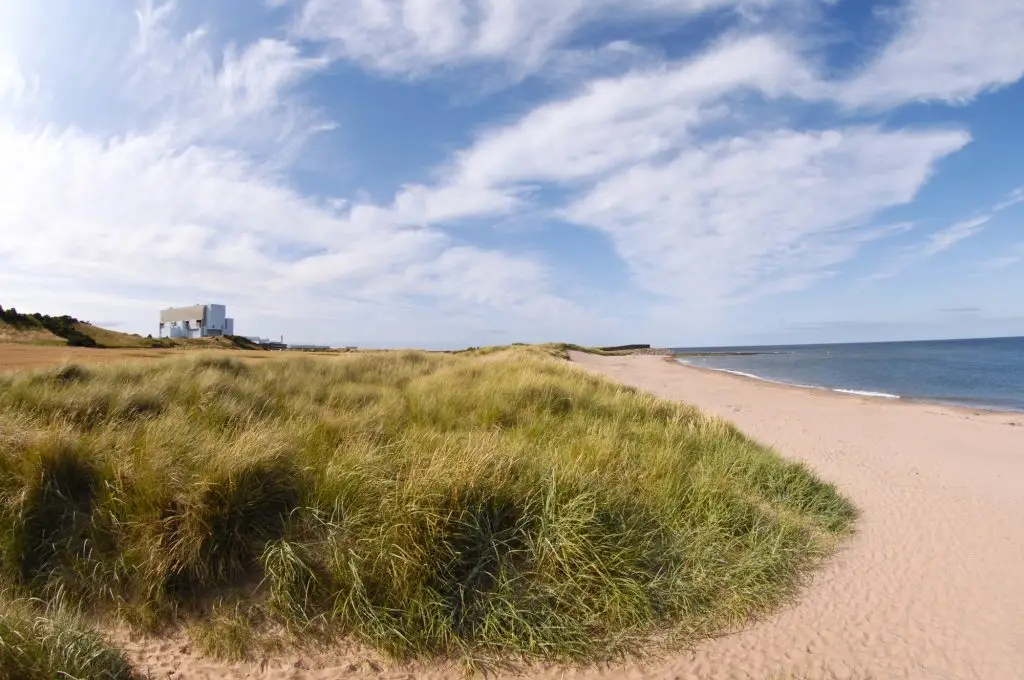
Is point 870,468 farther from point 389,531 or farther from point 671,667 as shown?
point 389,531

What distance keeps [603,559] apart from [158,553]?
10.4ft

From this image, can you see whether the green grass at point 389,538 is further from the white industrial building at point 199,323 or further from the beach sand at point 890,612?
the white industrial building at point 199,323

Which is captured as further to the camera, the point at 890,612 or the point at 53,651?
the point at 890,612

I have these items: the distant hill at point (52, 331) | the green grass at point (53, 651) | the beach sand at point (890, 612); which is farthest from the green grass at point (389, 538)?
the distant hill at point (52, 331)

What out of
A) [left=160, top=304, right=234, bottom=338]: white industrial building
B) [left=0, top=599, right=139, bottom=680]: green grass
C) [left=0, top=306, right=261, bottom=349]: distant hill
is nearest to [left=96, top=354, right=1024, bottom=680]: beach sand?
[left=0, top=599, right=139, bottom=680]: green grass

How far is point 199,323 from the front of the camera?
168ft

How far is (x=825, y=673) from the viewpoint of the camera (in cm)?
340

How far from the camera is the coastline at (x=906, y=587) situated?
3.54 metres

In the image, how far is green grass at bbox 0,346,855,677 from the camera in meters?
3.52

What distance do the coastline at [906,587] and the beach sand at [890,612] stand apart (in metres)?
0.01

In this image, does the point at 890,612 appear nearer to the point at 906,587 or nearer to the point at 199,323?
the point at 906,587

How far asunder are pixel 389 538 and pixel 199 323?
5576 cm

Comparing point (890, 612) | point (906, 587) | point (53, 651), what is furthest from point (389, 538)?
point (906, 587)

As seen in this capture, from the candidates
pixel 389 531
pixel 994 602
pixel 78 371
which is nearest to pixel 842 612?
pixel 994 602
